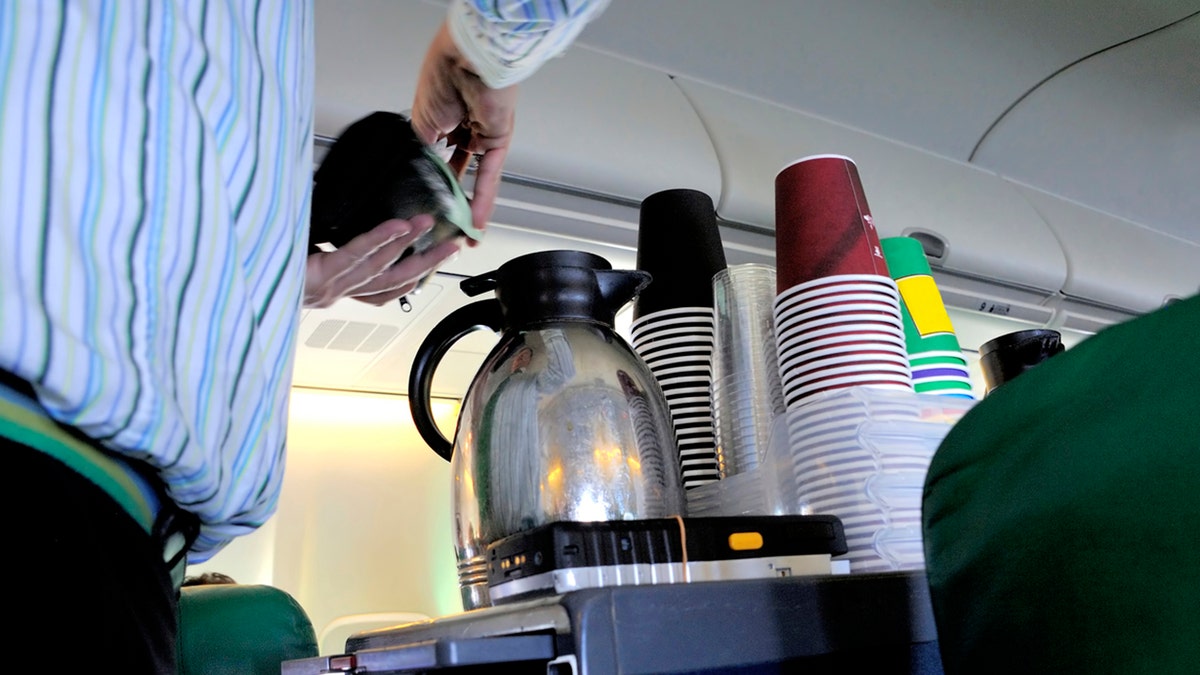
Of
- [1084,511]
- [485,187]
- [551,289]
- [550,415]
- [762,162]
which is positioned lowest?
[1084,511]

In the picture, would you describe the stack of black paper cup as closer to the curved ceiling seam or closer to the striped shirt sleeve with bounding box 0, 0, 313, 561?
the striped shirt sleeve with bounding box 0, 0, 313, 561

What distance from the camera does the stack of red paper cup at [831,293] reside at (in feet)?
2.34

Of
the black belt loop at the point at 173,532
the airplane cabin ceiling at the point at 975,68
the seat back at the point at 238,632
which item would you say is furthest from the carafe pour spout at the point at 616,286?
Answer: the airplane cabin ceiling at the point at 975,68

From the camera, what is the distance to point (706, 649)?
0.42 m

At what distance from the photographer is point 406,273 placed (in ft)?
2.84

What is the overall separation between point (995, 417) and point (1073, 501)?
4 cm

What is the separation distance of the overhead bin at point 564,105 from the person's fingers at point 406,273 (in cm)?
82

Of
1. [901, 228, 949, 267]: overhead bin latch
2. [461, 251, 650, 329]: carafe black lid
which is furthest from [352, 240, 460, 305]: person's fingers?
[901, 228, 949, 267]: overhead bin latch

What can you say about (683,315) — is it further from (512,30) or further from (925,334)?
(512,30)

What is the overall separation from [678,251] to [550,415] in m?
0.29

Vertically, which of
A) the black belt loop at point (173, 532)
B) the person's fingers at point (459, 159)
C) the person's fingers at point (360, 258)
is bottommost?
the black belt loop at point (173, 532)

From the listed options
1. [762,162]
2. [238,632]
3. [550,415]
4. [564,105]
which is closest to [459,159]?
[550,415]

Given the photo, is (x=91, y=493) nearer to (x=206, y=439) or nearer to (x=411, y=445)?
(x=206, y=439)

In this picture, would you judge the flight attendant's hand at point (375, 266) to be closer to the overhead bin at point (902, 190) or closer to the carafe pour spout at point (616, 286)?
the carafe pour spout at point (616, 286)
